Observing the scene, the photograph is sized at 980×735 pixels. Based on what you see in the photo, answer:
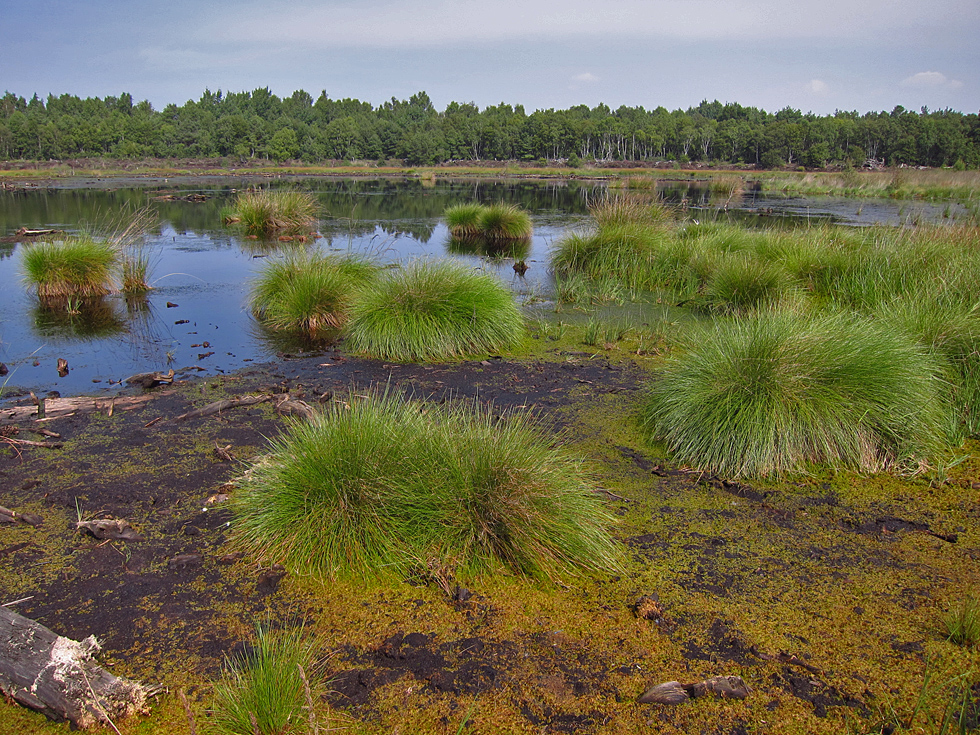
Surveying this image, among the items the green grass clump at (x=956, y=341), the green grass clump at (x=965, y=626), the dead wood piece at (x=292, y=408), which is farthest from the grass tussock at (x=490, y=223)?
the green grass clump at (x=965, y=626)

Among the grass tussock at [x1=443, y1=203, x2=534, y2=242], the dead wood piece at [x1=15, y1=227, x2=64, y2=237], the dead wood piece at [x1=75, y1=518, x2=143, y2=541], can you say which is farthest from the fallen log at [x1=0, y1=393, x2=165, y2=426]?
the grass tussock at [x1=443, y1=203, x2=534, y2=242]

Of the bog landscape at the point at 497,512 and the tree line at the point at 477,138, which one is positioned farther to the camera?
the tree line at the point at 477,138

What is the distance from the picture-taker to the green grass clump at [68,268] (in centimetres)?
1046

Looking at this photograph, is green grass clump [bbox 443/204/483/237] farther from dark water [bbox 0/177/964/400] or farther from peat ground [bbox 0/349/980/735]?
peat ground [bbox 0/349/980/735]

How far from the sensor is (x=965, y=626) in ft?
9.84

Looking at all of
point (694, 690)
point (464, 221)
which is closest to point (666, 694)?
point (694, 690)

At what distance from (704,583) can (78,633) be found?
3.10 m

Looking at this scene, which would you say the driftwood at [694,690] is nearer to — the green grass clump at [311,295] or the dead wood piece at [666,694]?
the dead wood piece at [666,694]

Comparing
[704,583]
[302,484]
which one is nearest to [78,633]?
[302,484]

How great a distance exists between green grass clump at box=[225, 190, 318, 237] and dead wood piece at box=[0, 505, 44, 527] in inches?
573

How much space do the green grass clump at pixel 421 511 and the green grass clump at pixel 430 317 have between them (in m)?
3.85

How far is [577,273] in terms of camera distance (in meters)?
12.1

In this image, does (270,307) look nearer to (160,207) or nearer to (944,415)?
(944,415)

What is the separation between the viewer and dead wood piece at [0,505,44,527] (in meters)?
3.86
